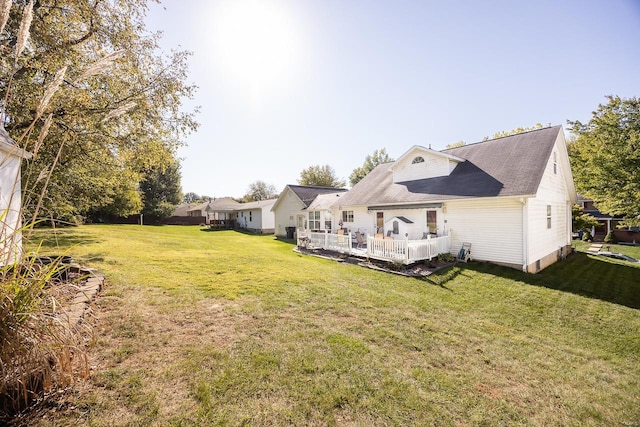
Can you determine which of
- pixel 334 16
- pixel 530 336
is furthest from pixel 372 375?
pixel 334 16

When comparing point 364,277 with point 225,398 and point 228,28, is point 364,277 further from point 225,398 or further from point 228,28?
point 228,28

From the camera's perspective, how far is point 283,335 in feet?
14.4

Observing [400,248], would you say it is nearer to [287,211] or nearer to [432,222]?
[432,222]

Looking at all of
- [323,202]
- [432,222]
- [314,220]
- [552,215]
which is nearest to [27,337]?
[432,222]

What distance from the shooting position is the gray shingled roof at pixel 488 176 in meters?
11.2

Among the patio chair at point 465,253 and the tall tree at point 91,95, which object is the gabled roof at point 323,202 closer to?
the patio chair at point 465,253

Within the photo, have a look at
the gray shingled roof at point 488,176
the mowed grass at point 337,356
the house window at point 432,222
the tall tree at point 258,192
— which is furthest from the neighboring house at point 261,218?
the tall tree at point 258,192

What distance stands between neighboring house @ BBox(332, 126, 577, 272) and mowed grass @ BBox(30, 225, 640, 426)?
3802 millimetres

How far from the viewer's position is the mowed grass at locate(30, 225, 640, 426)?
9.21 feet

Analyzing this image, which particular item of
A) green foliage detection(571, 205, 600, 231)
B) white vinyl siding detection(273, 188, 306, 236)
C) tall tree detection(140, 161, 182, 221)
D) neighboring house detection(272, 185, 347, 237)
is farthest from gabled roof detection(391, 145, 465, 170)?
tall tree detection(140, 161, 182, 221)

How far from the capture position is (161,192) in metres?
39.8

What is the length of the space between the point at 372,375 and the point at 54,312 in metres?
Result: 3.61

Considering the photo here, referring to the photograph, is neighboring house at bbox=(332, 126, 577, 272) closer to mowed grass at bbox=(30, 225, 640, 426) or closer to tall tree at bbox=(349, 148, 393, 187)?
mowed grass at bbox=(30, 225, 640, 426)

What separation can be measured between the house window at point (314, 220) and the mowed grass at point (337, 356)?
14.2 metres
